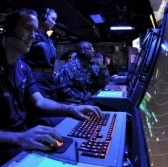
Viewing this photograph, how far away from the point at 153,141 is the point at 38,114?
1.09m

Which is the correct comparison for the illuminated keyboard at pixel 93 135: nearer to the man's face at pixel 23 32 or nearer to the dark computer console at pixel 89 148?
the dark computer console at pixel 89 148

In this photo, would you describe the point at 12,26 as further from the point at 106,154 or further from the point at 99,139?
the point at 106,154

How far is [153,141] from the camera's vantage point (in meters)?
0.66

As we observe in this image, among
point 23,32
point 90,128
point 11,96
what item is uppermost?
point 23,32

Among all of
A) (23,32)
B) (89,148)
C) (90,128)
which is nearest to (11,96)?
(23,32)

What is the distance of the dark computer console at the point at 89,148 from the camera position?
74cm

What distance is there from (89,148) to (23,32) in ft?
2.96

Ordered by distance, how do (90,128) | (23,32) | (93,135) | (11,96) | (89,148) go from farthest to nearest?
1. (23,32)
2. (11,96)
3. (90,128)
4. (93,135)
5. (89,148)

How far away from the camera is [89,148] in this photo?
0.83m

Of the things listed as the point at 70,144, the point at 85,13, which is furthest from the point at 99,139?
the point at 85,13

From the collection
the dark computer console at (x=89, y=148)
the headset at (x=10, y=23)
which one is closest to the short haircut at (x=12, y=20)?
the headset at (x=10, y=23)

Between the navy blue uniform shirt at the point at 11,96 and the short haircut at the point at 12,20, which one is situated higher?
the short haircut at the point at 12,20

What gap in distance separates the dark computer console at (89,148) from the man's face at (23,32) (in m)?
0.56

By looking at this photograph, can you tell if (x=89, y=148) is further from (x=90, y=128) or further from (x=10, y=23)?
(x=10, y=23)
